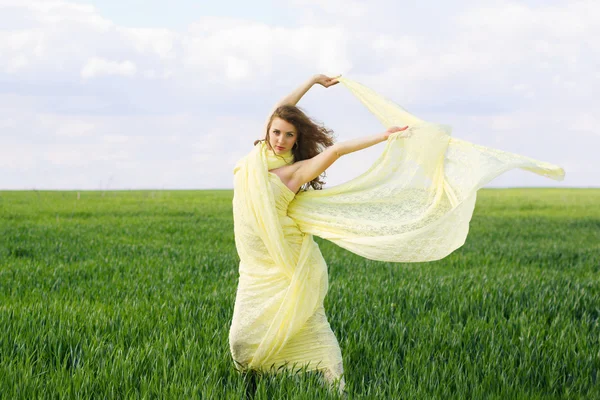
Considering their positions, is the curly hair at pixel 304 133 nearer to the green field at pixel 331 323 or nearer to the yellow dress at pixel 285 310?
the yellow dress at pixel 285 310

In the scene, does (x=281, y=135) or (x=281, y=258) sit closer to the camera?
(x=281, y=258)

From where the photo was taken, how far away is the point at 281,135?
171 inches

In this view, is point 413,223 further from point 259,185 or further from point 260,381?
point 260,381

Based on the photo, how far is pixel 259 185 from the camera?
420 cm

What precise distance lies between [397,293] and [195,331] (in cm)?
317

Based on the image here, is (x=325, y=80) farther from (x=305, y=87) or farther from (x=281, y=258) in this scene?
(x=281, y=258)

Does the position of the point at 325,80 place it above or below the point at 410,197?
above

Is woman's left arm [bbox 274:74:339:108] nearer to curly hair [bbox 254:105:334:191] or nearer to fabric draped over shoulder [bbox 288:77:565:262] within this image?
curly hair [bbox 254:105:334:191]

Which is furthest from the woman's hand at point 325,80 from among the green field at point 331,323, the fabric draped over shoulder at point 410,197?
the green field at point 331,323

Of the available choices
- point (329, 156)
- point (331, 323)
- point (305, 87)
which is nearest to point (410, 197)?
point (329, 156)

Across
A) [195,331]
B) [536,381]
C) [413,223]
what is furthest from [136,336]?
[536,381]

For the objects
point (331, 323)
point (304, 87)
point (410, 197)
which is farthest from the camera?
point (331, 323)

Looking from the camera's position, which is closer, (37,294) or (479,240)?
(37,294)

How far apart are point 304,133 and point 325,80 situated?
0.66m
